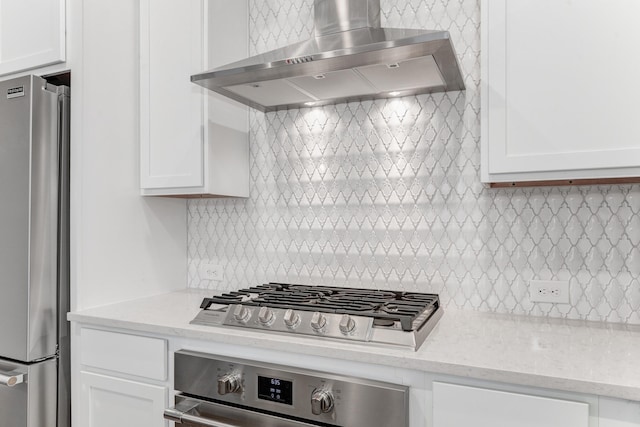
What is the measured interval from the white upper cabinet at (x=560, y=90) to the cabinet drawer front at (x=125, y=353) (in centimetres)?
128

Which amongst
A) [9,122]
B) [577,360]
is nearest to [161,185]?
[9,122]

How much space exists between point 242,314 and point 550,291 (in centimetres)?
110

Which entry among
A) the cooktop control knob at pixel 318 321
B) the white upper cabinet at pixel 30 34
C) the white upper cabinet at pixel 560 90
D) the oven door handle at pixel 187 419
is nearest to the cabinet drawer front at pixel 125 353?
the oven door handle at pixel 187 419

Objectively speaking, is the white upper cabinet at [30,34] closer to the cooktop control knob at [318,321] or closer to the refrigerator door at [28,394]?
the refrigerator door at [28,394]

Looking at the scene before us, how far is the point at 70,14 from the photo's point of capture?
5.79 ft

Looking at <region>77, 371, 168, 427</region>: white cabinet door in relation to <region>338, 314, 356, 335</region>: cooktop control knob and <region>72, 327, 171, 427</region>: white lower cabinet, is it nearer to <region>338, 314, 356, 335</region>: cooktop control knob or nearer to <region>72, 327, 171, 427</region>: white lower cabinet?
<region>72, 327, 171, 427</region>: white lower cabinet

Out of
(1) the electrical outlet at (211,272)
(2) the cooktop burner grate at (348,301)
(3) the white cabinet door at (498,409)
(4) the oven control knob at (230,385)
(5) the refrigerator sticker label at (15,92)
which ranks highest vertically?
(5) the refrigerator sticker label at (15,92)

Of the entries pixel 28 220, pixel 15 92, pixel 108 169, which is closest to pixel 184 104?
pixel 108 169

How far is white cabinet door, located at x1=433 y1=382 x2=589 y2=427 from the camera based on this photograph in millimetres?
992

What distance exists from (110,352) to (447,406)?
1217mm

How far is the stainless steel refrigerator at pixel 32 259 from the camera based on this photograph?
5.41ft

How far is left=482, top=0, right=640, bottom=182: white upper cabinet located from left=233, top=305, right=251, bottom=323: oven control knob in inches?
35.5

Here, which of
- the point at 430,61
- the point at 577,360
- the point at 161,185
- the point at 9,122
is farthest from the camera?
the point at 161,185

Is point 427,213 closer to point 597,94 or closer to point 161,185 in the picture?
point 597,94
